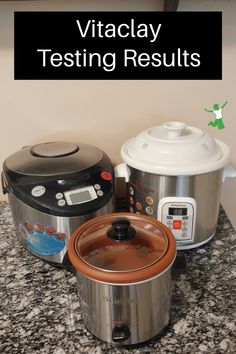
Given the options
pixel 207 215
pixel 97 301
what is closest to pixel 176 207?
pixel 207 215

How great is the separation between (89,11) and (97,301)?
0.66m

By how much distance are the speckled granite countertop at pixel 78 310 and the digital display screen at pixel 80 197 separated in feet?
0.51

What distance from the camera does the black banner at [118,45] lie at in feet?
2.74

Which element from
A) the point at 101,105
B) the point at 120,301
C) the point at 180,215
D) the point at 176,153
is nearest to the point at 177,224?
the point at 180,215

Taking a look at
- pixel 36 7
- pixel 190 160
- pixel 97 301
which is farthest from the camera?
pixel 36 7

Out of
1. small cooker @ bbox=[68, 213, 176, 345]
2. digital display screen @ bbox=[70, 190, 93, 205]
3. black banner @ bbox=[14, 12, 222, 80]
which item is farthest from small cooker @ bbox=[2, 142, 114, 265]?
black banner @ bbox=[14, 12, 222, 80]

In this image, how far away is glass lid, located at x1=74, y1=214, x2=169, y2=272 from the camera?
510mm

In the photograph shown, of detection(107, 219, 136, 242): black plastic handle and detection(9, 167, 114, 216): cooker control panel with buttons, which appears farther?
detection(9, 167, 114, 216): cooker control panel with buttons

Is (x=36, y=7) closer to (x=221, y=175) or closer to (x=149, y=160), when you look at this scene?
(x=149, y=160)

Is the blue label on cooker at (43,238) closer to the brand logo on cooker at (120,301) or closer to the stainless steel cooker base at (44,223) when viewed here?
the stainless steel cooker base at (44,223)

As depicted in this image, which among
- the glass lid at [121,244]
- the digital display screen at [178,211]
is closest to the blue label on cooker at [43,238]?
the glass lid at [121,244]

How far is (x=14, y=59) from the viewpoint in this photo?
0.86 m

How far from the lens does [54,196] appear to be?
2.21 ft

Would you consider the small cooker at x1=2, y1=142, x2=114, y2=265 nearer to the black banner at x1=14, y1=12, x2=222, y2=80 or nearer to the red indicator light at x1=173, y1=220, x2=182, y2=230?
the red indicator light at x1=173, y1=220, x2=182, y2=230
